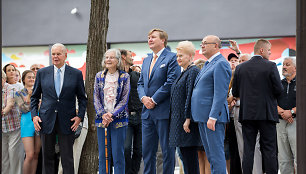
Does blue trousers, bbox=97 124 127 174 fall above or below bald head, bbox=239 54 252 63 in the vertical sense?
below

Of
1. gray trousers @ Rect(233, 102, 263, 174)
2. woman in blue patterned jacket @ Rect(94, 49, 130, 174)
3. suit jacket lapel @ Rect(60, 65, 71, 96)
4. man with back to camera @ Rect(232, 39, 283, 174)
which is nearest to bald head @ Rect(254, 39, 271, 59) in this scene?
man with back to camera @ Rect(232, 39, 283, 174)

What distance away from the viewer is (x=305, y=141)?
165 cm

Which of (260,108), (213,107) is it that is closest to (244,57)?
(260,108)

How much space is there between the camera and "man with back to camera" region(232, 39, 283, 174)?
5281 millimetres

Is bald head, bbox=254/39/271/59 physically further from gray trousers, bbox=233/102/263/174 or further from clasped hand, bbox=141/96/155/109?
clasped hand, bbox=141/96/155/109

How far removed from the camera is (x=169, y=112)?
5016mm

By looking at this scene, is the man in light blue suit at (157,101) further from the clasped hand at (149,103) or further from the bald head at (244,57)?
the bald head at (244,57)

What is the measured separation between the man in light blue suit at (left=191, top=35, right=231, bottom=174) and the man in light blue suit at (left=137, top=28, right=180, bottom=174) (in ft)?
1.74

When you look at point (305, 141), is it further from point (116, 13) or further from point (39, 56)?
point (39, 56)

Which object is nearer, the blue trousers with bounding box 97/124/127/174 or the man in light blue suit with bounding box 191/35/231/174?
the man in light blue suit with bounding box 191/35/231/174

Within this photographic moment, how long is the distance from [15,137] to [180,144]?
2.94 meters

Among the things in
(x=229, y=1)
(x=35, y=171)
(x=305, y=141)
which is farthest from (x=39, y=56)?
(x=305, y=141)

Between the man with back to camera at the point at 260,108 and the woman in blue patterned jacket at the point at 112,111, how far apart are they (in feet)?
5.33

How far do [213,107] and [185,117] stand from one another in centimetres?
49
